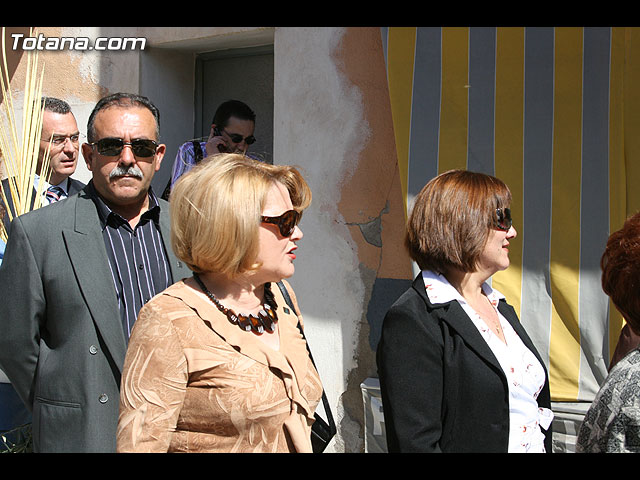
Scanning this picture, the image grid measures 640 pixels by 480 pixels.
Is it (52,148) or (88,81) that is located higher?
(88,81)

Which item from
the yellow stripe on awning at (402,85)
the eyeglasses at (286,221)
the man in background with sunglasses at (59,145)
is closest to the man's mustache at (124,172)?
the eyeglasses at (286,221)

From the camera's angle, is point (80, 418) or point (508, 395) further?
point (80, 418)

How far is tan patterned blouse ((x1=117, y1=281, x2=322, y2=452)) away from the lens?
5.25 feet

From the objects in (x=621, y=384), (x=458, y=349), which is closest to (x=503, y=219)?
(x=458, y=349)

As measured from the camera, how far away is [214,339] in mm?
1689

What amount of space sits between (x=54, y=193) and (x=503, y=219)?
7.95ft

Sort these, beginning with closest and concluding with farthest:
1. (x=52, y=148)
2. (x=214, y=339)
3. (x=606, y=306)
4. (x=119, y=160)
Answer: (x=214, y=339)
(x=119, y=160)
(x=606, y=306)
(x=52, y=148)

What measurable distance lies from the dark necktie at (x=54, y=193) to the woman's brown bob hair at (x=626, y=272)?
2.75 m

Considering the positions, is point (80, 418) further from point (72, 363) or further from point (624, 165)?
point (624, 165)

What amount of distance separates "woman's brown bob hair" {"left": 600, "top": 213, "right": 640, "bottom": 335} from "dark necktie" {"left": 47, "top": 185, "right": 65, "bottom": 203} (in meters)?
2.75

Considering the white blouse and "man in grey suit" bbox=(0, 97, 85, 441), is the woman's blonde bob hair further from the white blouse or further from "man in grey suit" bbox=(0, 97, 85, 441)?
"man in grey suit" bbox=(0, 97, 85, 441)

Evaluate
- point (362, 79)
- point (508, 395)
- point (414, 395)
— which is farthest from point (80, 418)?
point (362, 79)

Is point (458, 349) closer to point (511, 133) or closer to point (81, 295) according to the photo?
point (81, 295)

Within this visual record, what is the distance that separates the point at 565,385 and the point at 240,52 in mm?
2986
